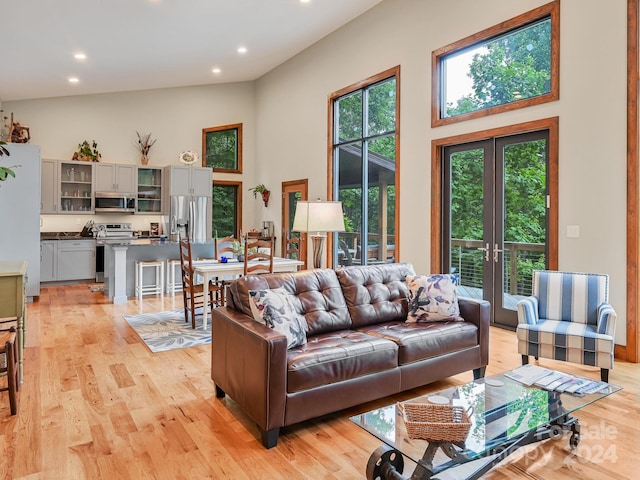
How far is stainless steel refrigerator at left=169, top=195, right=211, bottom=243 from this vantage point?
885 cm

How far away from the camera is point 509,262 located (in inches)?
197

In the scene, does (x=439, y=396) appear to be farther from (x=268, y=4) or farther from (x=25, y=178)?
(x=25, y=178)

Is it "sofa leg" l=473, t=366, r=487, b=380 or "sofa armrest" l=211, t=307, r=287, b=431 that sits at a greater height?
"sofa armrest" l=211, t=307, r=287, b=431

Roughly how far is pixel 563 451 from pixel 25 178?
694cm

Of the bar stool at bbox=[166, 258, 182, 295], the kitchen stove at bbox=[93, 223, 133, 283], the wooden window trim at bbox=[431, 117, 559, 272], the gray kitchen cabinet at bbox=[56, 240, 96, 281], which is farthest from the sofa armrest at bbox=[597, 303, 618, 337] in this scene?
the gray kitchen cabinet at bbox=[56, 240, 96, 281]

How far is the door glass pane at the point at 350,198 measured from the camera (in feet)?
23.8

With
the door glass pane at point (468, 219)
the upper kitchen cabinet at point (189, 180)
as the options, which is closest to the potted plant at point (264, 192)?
the upper kitchen cabinet at point (189, 180)

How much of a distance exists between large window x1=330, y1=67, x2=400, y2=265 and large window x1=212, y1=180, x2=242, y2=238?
3198 millimetres

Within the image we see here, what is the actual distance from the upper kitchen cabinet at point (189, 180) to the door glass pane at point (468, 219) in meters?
5.43

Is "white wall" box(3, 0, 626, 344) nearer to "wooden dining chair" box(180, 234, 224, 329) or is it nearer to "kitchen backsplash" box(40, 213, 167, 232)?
"kitchen backsplash" box(40, 213, 167, 232)

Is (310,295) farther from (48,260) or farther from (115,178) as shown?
(115,178)

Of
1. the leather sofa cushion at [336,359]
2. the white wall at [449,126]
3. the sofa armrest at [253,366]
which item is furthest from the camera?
the white wall at [449,126]

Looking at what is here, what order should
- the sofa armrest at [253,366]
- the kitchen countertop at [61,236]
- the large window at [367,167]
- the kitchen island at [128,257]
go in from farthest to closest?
the kitchen countertop at [61,236] < the large window at [367,167] < the kitchen island at [128,257] < the sofa armrest at [253,366]

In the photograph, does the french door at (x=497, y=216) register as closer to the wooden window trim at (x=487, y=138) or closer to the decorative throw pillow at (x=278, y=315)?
the wooden window trim at (x=487, y=138)
